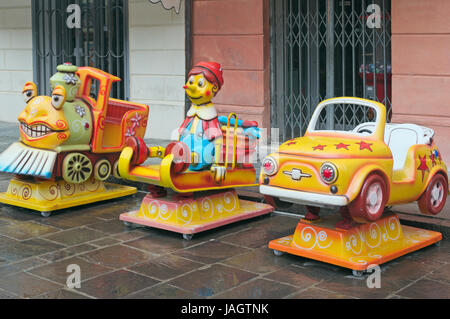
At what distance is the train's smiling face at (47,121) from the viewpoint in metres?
6.61

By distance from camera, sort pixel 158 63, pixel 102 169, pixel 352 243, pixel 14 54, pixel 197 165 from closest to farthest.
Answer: pixel 352 243, pixel 197 165, pixel 102 169, pixel 158 63, pixel 14 54

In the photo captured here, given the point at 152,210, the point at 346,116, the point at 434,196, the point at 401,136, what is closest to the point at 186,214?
the point at 152,210

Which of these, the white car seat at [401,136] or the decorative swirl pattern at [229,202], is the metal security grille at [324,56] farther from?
the white car seat at [401,136]

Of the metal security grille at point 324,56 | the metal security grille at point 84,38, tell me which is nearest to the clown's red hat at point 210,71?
the metal security grille at point 324,56

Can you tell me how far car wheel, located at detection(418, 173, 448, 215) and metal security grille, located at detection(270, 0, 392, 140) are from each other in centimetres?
368

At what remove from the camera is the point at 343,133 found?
5242 millimetres

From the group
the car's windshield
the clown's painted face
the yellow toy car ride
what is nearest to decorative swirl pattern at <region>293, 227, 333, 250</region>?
the yellow toy car ride

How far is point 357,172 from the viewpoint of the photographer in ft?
15.9

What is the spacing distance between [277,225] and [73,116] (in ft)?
7.67

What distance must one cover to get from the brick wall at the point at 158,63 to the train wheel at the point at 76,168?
13.5 feet

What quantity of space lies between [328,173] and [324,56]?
5.62 metres

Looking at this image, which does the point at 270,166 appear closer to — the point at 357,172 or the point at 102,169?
the point at 357,172

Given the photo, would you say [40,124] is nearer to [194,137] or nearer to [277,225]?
[194,137]
